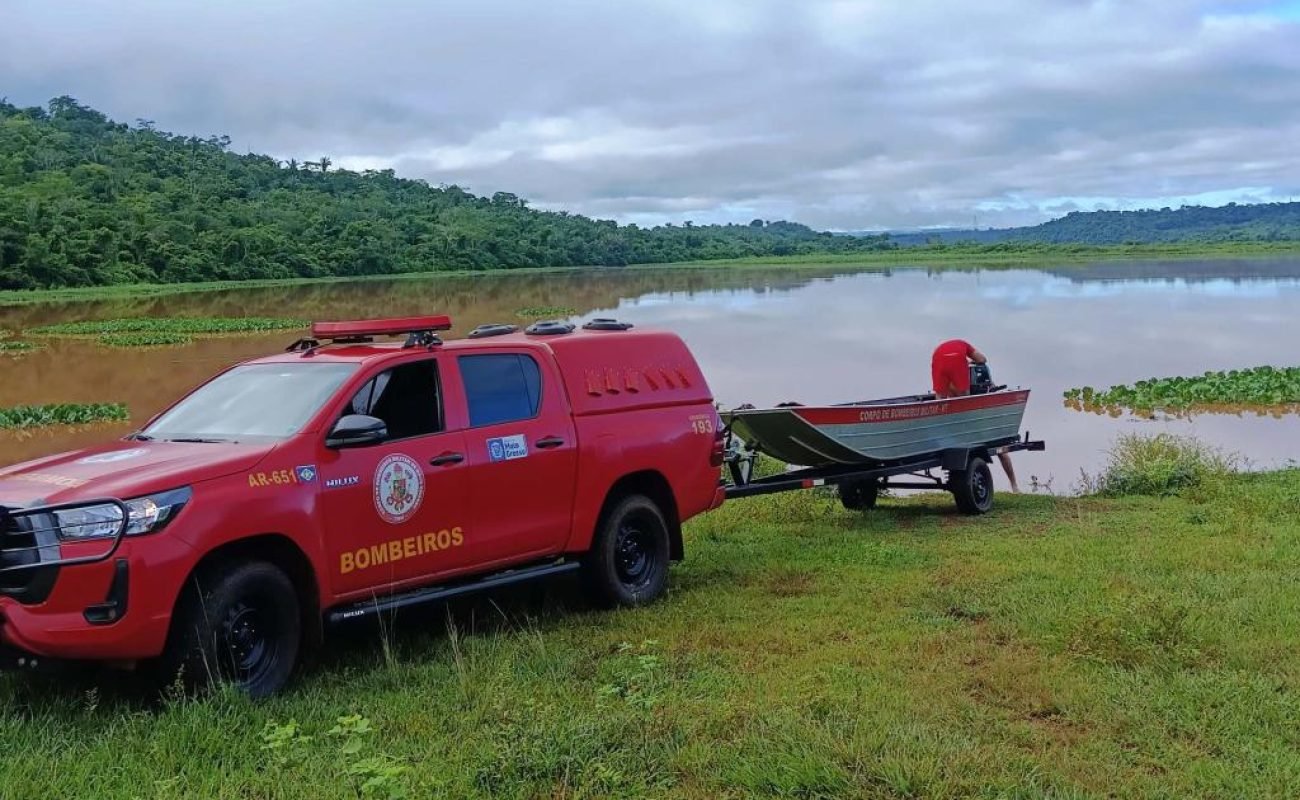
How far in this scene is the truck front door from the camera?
616 centimetres

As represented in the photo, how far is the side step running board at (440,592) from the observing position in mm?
6171

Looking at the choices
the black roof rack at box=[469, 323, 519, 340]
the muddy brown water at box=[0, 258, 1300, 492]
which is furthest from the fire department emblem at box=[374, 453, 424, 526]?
the muddy brown water at box=[0, 258, 1300, 492]

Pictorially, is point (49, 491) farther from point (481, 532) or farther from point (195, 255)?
point (195, 255)

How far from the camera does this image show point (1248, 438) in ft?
68.3

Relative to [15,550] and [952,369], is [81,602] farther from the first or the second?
[952,369]

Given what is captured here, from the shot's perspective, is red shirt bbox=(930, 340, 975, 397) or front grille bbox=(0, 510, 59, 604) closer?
front grille bbox=(0, 510, 59, 604)

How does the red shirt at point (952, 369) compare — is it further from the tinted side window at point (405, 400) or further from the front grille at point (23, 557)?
the front grille at point (23, 557)

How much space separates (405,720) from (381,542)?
130 centimetres

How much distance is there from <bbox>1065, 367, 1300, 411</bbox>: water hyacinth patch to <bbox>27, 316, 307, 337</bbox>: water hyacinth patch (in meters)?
30.9

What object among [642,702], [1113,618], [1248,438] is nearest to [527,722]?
[642,702]

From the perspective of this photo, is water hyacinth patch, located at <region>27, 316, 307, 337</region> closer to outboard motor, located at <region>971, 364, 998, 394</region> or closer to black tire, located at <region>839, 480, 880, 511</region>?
black tire, located at <region>839, 480, 880, 511</region>

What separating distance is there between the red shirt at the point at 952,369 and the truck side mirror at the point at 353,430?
8840 millimetres

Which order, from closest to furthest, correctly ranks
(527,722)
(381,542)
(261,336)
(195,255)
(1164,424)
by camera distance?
(527,722) → (381,542) → (1164,424) → (261,336) → (195,255)

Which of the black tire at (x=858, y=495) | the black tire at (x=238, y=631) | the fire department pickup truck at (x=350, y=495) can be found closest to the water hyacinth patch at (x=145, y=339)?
the black tire at (x=858, y=495)
